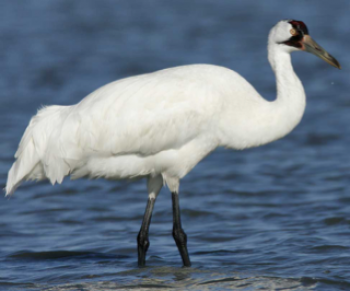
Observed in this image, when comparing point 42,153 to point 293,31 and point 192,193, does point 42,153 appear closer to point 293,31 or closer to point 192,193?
point 293,31

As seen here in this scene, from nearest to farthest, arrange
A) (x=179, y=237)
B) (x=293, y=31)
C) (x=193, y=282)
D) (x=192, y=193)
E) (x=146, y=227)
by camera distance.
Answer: (x=193, y=282) < (x=293, y=31) < (x=179, y=237) < (x=146, y=227) < (x=192, y=193)

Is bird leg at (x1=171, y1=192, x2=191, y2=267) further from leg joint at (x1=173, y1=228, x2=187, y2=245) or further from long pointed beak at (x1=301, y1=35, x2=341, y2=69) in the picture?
long pointed beak at (x1=301, y1=35, x2=341, y2=69)

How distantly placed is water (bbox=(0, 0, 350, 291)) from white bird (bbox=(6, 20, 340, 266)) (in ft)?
3.22

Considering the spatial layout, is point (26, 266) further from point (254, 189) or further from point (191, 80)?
point (254, 189)

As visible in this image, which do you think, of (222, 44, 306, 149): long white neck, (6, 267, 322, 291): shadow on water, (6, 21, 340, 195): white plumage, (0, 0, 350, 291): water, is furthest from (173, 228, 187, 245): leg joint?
(222, 44, 306, 149): long white neck

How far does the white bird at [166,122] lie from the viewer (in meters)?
8.70

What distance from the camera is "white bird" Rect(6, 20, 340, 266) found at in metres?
8.70

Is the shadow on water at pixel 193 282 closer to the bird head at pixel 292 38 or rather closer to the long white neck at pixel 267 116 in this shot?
the long white neck at pixel 267 116

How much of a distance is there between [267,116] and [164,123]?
1.16 meters

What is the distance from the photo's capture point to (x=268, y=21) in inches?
941

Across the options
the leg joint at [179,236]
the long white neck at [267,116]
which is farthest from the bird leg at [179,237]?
the long white neck at [267,116]

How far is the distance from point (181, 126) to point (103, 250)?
7.18ft

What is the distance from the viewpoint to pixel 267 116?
348 inches

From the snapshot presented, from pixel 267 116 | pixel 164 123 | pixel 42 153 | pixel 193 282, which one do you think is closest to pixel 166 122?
pixel 164 123
